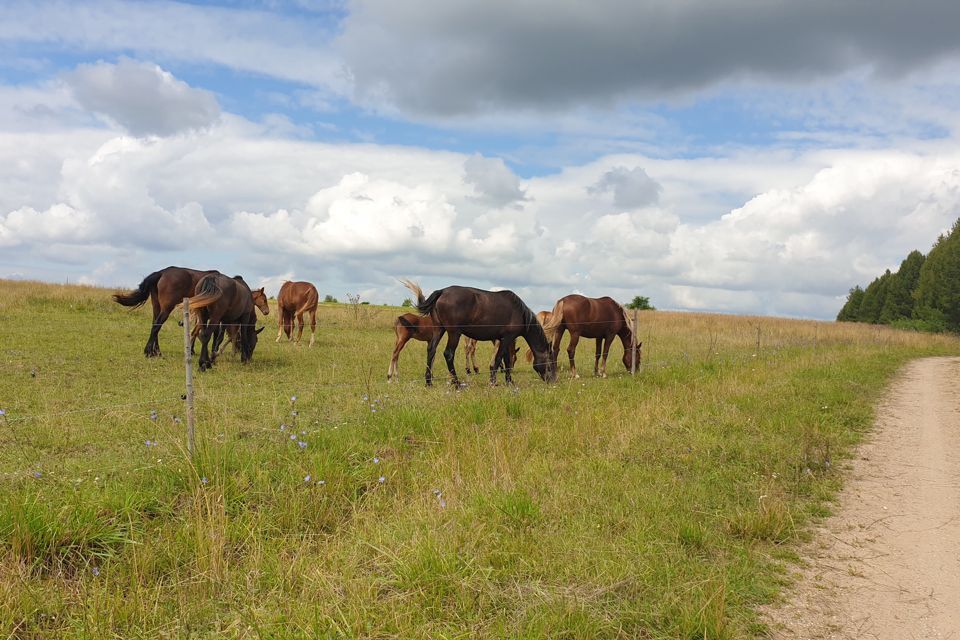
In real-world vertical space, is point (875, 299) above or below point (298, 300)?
above

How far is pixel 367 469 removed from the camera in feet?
19.1

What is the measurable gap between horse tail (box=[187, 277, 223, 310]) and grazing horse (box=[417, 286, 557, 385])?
4115 millimetres

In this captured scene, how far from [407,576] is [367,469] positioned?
7.30ft

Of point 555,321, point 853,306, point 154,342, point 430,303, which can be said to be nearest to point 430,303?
point 430,303

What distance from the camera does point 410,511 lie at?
189 inches

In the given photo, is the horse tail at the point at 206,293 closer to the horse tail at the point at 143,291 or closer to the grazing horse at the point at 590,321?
the horse tail at the point at 143,291

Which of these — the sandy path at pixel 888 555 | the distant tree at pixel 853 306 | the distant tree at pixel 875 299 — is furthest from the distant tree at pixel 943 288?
the sandy path at pixel 888 555

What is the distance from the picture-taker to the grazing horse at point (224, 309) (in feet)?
40.8

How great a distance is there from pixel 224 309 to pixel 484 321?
562 cm

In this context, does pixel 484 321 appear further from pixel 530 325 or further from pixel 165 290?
pixel 165 290

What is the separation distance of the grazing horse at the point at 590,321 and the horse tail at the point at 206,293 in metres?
7.13

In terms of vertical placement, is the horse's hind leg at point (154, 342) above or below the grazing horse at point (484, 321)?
below

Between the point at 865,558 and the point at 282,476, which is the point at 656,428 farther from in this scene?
the point at 282,476

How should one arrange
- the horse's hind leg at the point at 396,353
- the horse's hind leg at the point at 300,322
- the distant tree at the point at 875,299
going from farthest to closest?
the distant tree at the point at 875,299 → the horse's hind leg at the point at 300,322 → the horse's hind leg at the point at 396,353
